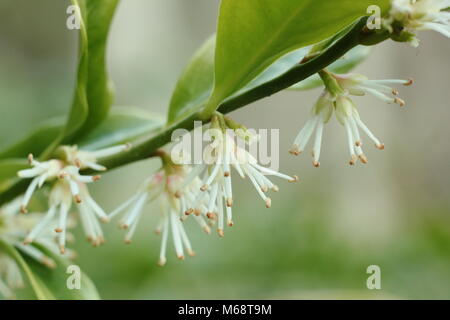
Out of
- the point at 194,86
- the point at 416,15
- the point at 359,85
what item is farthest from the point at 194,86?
the point at 416,15

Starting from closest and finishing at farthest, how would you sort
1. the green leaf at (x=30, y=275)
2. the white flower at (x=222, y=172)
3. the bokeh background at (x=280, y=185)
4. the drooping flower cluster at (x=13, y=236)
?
the white flower at (x=222, y=172)
the green leaf at (x=30, y=275)
the drooping flower cluster at (x=13, y=236)
the bokeh background at (x=280, y=185)

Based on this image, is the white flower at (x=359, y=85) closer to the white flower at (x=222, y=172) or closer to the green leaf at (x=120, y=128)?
the white flower at (x=222, y=172)

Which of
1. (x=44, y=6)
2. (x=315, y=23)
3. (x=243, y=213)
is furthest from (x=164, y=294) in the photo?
(x=44, y=6)

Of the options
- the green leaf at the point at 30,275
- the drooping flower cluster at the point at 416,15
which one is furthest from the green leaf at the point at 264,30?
the green leaf at the point at 30,275

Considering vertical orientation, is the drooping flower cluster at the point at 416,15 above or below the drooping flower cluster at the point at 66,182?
above

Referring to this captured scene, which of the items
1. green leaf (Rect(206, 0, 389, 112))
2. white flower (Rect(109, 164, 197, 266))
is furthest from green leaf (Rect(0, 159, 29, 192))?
green leaf (Rect(206, 0, 389, 112))

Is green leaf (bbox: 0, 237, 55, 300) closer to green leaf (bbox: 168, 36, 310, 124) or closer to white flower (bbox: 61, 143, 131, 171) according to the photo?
white flower (bbox: 61, 143, 131, 171)

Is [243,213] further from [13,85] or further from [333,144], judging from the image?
[333,144]

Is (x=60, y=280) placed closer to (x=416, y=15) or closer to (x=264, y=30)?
(x=264, y=30)
